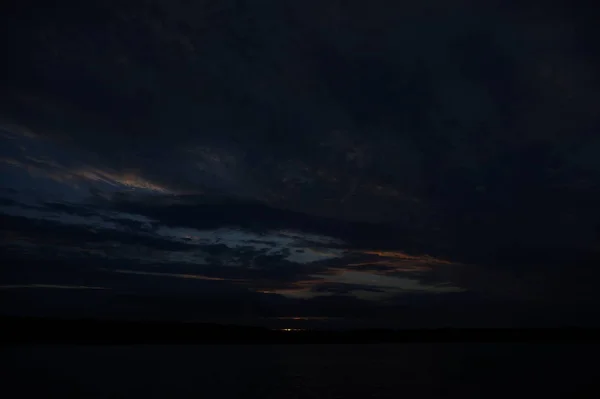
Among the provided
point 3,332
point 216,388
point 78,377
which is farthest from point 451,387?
point 3,332

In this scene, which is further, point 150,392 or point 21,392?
point 150,392

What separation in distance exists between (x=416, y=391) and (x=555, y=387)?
20043mm

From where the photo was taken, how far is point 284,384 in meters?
67.4

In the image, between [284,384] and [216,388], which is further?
[284,384]

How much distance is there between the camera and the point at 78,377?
68.6m

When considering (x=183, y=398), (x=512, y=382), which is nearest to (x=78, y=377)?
(x=183, y=398)

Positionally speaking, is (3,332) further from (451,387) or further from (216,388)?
(451,387)

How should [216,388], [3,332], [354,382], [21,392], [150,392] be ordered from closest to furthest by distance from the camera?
1. [21,392]
2. [150,392]
3. [216,388]
4. [354,382]
5. [3,332]

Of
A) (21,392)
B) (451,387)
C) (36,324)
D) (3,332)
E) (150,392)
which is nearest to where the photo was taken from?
(21,392)

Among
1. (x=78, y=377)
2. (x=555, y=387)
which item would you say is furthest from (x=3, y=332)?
(x=555, y=387)

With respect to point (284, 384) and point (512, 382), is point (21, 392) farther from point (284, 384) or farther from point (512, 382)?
point (512, 382)

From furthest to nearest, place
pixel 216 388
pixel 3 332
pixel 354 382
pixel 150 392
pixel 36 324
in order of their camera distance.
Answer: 1. pixel 36 324
2. pixel 3 332
3. pixel 354 382
4. pixel 216 388
5. pixel 150 392

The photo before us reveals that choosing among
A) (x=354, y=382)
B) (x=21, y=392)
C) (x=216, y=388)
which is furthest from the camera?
(x=354, y=382)

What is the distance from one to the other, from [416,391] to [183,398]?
27.6m
